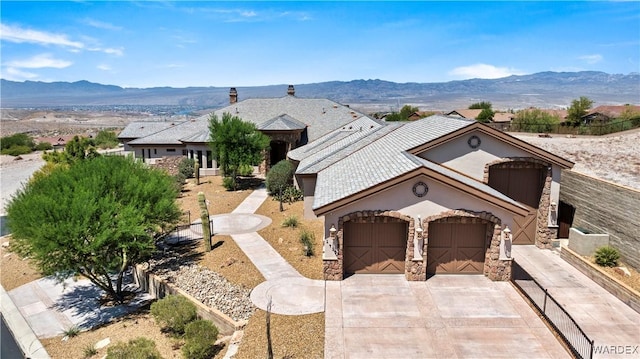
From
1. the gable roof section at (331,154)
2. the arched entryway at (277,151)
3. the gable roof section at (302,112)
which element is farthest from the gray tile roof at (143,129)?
the gable roof section at (331,154)

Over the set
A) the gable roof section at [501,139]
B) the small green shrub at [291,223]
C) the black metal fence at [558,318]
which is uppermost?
the gable roof section at [501,139]

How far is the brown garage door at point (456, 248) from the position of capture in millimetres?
16250

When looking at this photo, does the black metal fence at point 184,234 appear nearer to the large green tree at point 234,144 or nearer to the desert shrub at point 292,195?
the desert shrub at point 292,195

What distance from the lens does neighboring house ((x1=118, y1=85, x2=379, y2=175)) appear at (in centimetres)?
3894

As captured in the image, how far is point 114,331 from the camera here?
1472 centimetres

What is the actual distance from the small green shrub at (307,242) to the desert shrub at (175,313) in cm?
606

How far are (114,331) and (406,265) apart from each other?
35.9ft

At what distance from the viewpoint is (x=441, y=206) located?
1556 centimetres

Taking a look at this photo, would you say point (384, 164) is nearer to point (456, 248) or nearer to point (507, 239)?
point (456, 248)

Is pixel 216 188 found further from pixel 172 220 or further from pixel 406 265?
pixel 406 265

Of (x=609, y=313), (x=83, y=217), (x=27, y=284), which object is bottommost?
(x=27, y=284)

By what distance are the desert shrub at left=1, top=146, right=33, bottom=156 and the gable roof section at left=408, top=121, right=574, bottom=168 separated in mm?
81036

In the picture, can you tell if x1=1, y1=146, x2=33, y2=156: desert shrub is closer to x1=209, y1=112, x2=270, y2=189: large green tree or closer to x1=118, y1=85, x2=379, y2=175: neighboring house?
x1=118, y1=85, x2=379, y2=175: neighboring house

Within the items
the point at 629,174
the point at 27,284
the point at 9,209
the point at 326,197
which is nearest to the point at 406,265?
the point at 326,197
